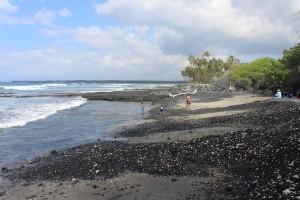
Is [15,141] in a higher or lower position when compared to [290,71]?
lower

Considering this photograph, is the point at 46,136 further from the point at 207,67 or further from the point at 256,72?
the point at 207,67

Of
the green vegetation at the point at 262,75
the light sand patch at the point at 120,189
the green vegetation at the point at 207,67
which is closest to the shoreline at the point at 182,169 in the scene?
the light sand patch at the point at 120,189

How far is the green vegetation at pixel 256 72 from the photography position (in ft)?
185

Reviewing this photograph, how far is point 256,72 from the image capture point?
9281cm

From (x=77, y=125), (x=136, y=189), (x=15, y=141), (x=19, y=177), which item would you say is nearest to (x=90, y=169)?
(x=19, y=177)

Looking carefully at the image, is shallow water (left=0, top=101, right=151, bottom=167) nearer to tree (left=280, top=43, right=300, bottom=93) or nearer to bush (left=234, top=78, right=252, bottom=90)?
tree (left=280, top=43, right=300, bottom=93)

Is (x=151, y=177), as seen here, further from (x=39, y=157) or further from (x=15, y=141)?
(x=15, y=141)

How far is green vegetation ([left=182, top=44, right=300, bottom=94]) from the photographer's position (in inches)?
2221

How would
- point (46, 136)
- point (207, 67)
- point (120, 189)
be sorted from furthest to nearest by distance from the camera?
point (207, 67) → point (46, 136) → point (120, 189)

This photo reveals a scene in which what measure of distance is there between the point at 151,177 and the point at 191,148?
399 cm

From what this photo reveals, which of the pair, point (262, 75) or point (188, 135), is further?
point (262, 75)

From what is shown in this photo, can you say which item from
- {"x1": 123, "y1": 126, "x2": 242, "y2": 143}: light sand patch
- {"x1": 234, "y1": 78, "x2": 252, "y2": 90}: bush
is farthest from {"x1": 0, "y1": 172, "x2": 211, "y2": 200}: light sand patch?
{"x1": 234, "y1": 78, "x2": 252, "y2": 90}: bush

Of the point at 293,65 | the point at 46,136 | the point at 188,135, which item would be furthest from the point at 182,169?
the point at 293,65

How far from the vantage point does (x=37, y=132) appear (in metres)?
→ 31.7
